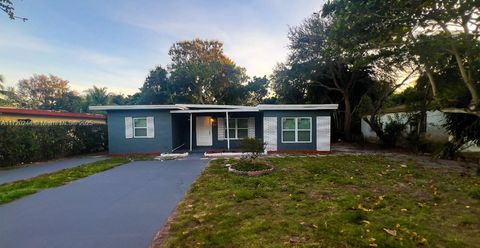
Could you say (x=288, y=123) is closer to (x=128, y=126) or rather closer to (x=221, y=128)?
(x=221, y=128)

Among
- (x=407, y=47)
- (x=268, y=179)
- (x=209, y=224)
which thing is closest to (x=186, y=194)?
(x=209, y=224)

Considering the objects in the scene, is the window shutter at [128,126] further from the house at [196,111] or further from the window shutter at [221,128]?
the window shutter at [221,128]

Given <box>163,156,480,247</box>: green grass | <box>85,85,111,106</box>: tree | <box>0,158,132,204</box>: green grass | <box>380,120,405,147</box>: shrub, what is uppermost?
<box>85,85,111,106</box>: tree

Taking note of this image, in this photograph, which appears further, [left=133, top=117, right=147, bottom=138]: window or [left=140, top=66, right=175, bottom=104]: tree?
[left=140, top=66, right=175, bottom=104]: tree

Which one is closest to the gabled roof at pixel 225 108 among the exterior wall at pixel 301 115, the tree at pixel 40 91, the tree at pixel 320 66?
the exterior wall at pixel 301 115

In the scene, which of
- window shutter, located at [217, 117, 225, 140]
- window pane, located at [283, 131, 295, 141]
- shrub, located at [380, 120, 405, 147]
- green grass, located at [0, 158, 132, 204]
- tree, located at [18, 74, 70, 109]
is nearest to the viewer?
green grass, located at [0, 158, 132, 204]

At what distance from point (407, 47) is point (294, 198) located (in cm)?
734

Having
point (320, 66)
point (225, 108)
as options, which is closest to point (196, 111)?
point (225, 108)

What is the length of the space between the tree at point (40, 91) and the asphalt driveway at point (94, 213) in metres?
37.5

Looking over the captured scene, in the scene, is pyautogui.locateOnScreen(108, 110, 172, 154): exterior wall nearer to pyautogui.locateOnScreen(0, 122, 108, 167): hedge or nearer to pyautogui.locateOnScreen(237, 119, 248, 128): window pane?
pyautogui.locateOnScreen(0, 122, 108, 167): hedge

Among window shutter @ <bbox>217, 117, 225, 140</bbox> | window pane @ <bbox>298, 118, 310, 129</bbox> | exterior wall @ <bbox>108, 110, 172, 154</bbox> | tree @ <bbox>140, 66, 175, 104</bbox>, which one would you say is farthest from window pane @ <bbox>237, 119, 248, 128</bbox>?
tree @ <bbox>140, 66, 175, 104</bbox>

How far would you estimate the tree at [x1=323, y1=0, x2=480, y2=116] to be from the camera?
686 centimetres

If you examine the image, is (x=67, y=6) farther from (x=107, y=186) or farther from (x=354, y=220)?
(x=354, y=220)

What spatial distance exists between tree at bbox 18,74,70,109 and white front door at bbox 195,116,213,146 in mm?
30949
